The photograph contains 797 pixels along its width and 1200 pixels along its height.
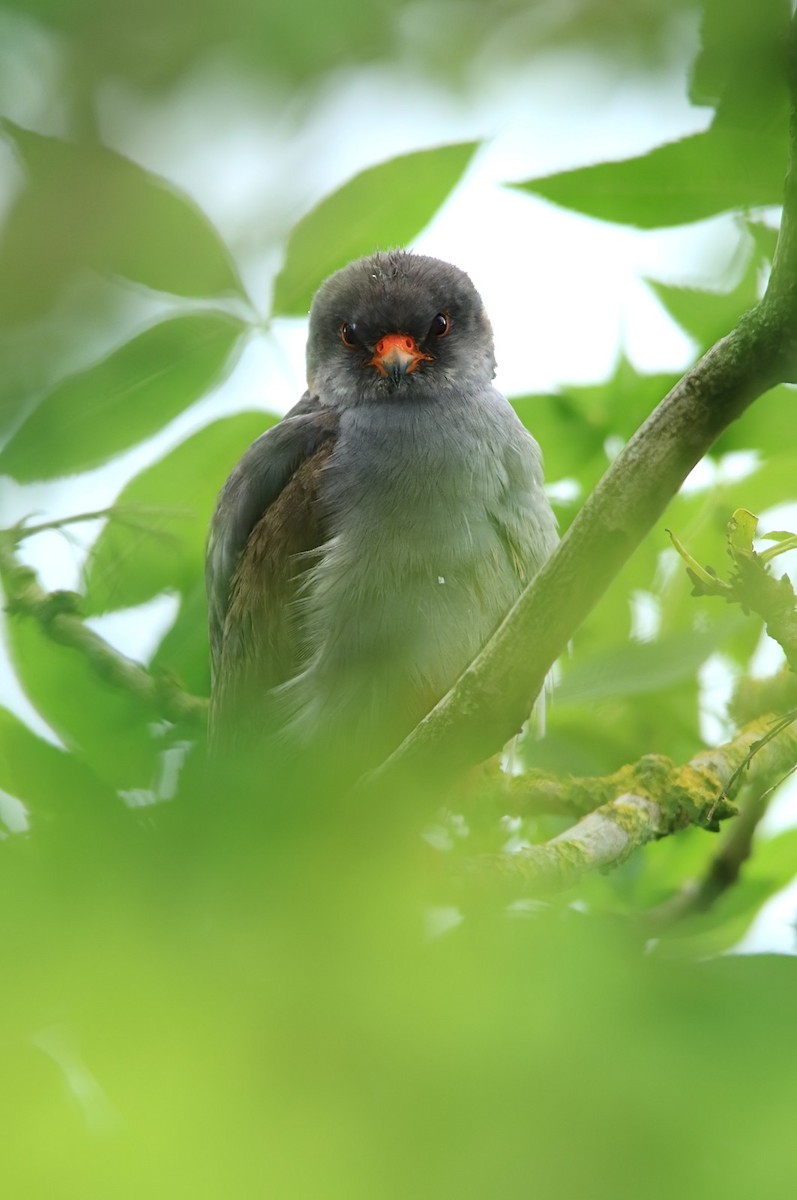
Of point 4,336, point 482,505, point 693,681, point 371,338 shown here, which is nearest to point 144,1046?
point 4,336

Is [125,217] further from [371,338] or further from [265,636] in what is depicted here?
[371,338]

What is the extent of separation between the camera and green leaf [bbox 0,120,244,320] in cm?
95

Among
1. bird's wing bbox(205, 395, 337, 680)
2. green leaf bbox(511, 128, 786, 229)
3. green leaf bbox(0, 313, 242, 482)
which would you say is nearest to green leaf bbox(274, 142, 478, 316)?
green leaf bbox(0, 313, 242, 482)

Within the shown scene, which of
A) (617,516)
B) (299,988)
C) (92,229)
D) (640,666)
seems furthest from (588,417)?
(299,988)

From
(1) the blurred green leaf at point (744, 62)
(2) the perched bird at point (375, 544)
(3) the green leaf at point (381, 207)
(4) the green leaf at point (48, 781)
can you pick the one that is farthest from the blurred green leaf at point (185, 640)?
(4) the green leaf at point (48, 781)

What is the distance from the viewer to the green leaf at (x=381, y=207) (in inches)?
113

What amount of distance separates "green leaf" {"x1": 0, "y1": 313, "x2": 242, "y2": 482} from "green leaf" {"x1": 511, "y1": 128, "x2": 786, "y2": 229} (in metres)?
0.78

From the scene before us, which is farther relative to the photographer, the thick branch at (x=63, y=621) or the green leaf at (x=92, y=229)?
the thick branch at (x=63, y=621)

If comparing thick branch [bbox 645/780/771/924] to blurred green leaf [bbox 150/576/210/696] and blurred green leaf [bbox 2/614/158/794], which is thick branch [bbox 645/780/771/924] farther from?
blurred green leaf [bbox 2/614/158/794]

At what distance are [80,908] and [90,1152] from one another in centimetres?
11

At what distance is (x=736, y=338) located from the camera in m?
2.08

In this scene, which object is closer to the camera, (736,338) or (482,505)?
(736,338)

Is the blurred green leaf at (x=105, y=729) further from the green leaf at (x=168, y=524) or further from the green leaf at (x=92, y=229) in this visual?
the green leaf at (x=168, y=524)

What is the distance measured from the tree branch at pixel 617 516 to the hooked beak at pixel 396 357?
9.58ft
